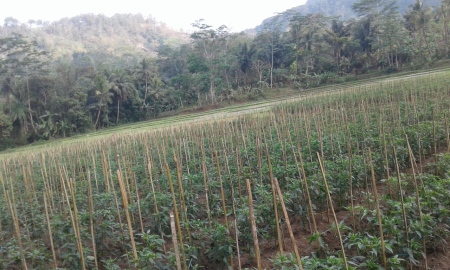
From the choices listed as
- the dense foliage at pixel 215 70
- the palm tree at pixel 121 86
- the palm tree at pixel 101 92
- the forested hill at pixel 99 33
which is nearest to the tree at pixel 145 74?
the dense foliage at pixel 215 70

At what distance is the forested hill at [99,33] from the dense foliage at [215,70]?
4589cm

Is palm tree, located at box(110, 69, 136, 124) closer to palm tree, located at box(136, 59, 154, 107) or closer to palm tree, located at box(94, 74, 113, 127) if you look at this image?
palm tree, located at box(94, 74, 113, 127)

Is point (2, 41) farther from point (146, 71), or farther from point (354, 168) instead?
point (354, 168)

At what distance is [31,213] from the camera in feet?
19.4

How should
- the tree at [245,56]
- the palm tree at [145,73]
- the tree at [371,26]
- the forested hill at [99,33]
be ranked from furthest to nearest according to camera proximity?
1. the forested hill at [99,33]
2. the tree at [245,56]
3. the palm tree at [145,73]
4. the tree at [371,26]

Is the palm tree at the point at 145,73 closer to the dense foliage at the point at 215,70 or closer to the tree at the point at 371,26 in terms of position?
the dense foliage at the point at 215,70

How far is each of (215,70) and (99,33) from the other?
8136 centimetres

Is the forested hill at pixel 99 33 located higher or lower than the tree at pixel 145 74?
higher

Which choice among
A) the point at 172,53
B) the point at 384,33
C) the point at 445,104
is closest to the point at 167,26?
the point at 172,53

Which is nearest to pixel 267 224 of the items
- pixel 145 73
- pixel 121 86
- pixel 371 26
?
pixel 121 86

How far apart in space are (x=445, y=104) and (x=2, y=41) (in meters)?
38.7

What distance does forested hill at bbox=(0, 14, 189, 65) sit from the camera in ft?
284

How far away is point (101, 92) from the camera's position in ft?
109

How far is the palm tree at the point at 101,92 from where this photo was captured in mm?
32844
